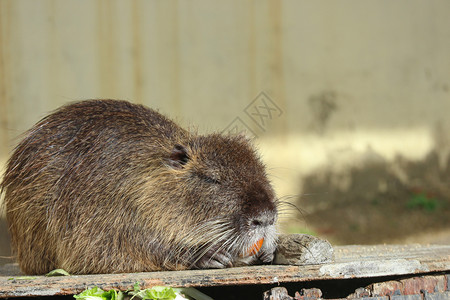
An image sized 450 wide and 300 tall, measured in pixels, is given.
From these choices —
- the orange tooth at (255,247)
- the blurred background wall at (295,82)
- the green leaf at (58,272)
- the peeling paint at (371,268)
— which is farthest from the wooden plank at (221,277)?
the blurred background wall at (295,82)

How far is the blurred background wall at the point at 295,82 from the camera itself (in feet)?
19.4

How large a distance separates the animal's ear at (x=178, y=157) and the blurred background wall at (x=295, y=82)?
7.53 feet

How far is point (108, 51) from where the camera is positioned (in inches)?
236

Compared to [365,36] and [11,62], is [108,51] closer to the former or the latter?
[11,62]

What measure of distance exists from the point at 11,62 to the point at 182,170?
10.2ft

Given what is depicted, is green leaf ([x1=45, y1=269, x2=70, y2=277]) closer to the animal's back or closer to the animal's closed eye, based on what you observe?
the animal's back

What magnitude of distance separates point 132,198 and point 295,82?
346cm

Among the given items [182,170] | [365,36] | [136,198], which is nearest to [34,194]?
[136,198]

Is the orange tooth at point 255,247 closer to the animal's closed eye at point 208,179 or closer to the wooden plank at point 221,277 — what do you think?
the wooden plank at point 221,277

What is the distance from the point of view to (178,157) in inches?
138

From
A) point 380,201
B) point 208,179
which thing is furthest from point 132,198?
point 380,201

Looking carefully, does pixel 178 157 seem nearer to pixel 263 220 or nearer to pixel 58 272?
pixel 263 220

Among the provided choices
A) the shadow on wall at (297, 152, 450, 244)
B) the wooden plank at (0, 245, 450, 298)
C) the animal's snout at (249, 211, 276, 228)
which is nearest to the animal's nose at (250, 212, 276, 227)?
the animal's snout at (249, 211, 276, 228)

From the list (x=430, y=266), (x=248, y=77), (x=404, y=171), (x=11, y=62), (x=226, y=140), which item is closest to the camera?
(x=430, y=266)
